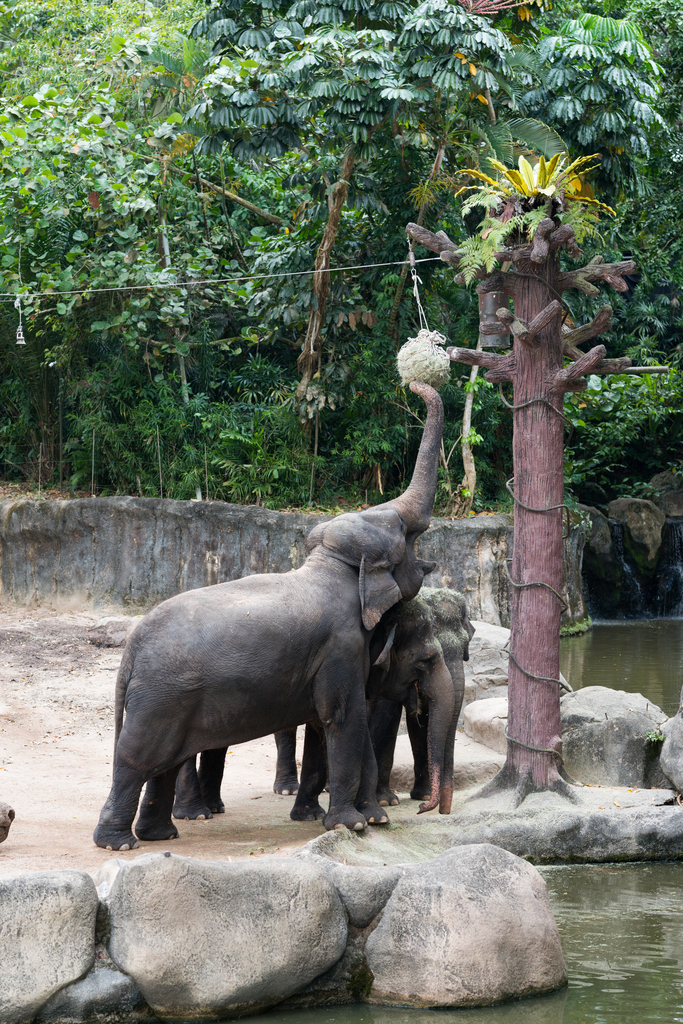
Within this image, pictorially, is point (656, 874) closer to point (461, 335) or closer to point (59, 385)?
point (461, 335)

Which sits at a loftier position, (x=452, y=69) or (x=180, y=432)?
(x=452, y=69)

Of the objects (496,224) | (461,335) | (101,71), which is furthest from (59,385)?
(496,224)

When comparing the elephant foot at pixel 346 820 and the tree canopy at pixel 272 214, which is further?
the tree canopy at pixel 272 214

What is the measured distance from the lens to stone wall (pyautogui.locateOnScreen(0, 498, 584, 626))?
1325 centimetres

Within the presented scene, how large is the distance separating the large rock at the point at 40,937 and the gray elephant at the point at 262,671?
1.23 metres

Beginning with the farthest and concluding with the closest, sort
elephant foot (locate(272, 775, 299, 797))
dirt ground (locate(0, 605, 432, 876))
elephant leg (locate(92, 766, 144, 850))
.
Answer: elephant foot (locate(272, 775, 299, 797)) < dirt ground (locate(0, 605, 432, 876)) < elephant leg (locate(92, 766, 144, 850))

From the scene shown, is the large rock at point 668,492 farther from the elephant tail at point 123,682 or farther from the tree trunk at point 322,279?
the elephant tail at point 123,682

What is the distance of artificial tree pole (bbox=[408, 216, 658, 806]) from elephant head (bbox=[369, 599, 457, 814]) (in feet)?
1.46

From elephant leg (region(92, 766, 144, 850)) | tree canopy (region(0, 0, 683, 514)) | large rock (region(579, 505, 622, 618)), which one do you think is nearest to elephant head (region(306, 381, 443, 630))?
elephant leg (region(92, 766, 144, 850))

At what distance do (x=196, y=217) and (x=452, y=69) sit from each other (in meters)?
5.01

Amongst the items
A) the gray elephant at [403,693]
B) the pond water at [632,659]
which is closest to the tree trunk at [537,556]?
the gray elephant at [403,693]

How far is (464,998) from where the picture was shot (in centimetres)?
408

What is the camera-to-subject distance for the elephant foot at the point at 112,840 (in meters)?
5.02

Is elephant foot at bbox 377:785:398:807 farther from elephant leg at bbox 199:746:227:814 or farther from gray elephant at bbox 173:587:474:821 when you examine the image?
elephant leg at bbox 199:746:227:814
